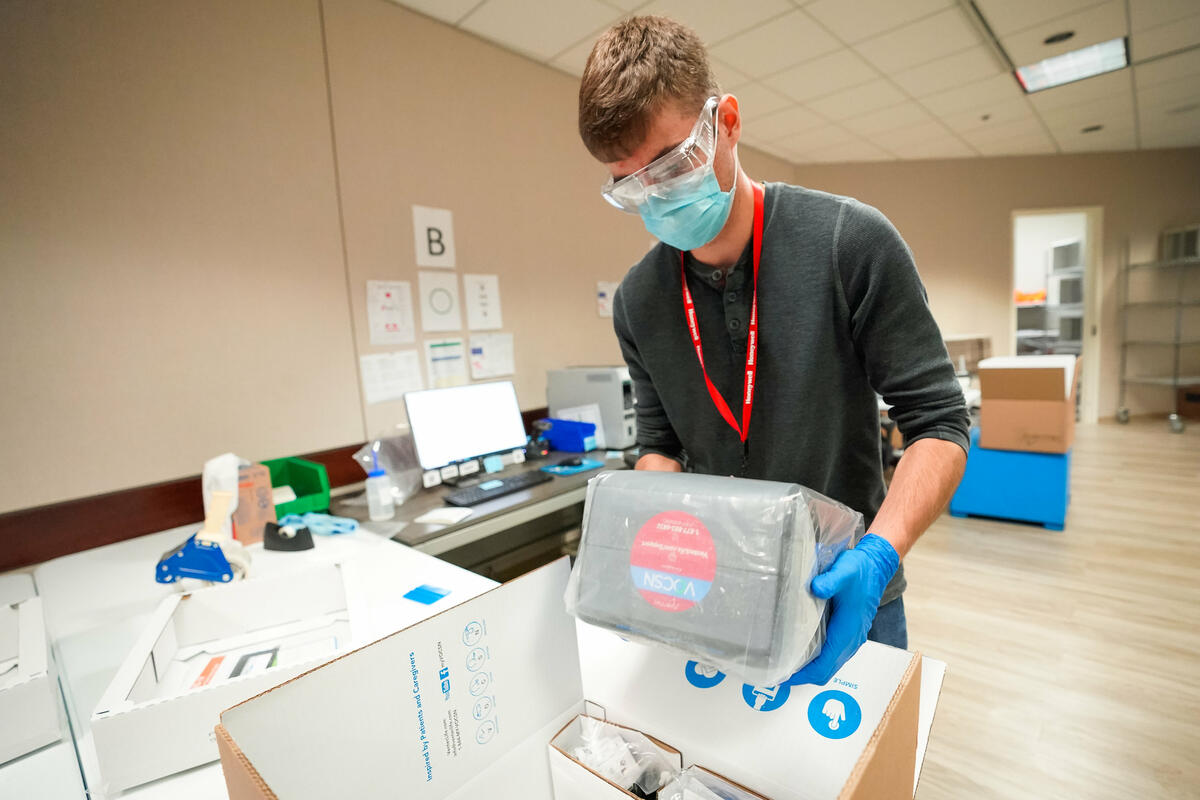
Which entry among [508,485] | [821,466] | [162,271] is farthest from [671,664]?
[162,271]

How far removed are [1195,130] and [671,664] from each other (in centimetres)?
741

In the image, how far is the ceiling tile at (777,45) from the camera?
2.77 m

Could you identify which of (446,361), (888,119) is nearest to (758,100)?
(888,119)

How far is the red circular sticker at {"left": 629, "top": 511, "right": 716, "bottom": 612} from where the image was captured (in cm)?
58

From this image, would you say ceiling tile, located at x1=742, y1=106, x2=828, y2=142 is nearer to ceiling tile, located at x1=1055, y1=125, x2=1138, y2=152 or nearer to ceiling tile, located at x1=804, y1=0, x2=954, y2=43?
ceiling tile, located at x1=804, y1=0, x2=954, y2=43

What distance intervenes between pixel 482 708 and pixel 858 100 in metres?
4.46

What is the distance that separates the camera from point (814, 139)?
4.66 m

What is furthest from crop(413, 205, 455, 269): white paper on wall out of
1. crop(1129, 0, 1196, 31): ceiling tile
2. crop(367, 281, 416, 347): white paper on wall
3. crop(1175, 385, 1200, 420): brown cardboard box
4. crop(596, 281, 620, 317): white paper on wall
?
crop(1175, 385, 1200, 420): brown cardboard box

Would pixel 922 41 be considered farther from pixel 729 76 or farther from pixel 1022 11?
pixel 729 76

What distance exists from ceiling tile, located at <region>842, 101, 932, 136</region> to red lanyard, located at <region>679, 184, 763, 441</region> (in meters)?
4.00

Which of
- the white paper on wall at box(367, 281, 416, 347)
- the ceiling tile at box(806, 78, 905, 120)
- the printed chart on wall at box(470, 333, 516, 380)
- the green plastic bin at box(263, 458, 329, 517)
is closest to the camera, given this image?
the green plastic bin at box(263, 458, 329, 517)

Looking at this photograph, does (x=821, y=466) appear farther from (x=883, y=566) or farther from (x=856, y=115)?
(x=856, y=115)

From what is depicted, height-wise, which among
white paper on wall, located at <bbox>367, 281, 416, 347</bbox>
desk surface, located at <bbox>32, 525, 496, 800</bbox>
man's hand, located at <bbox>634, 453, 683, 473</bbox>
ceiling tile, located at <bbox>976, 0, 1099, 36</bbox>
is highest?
ceiling tile, located at <bbox>976, 0, 1099, 36</bbox>

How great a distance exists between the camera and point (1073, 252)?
6.73 meters
